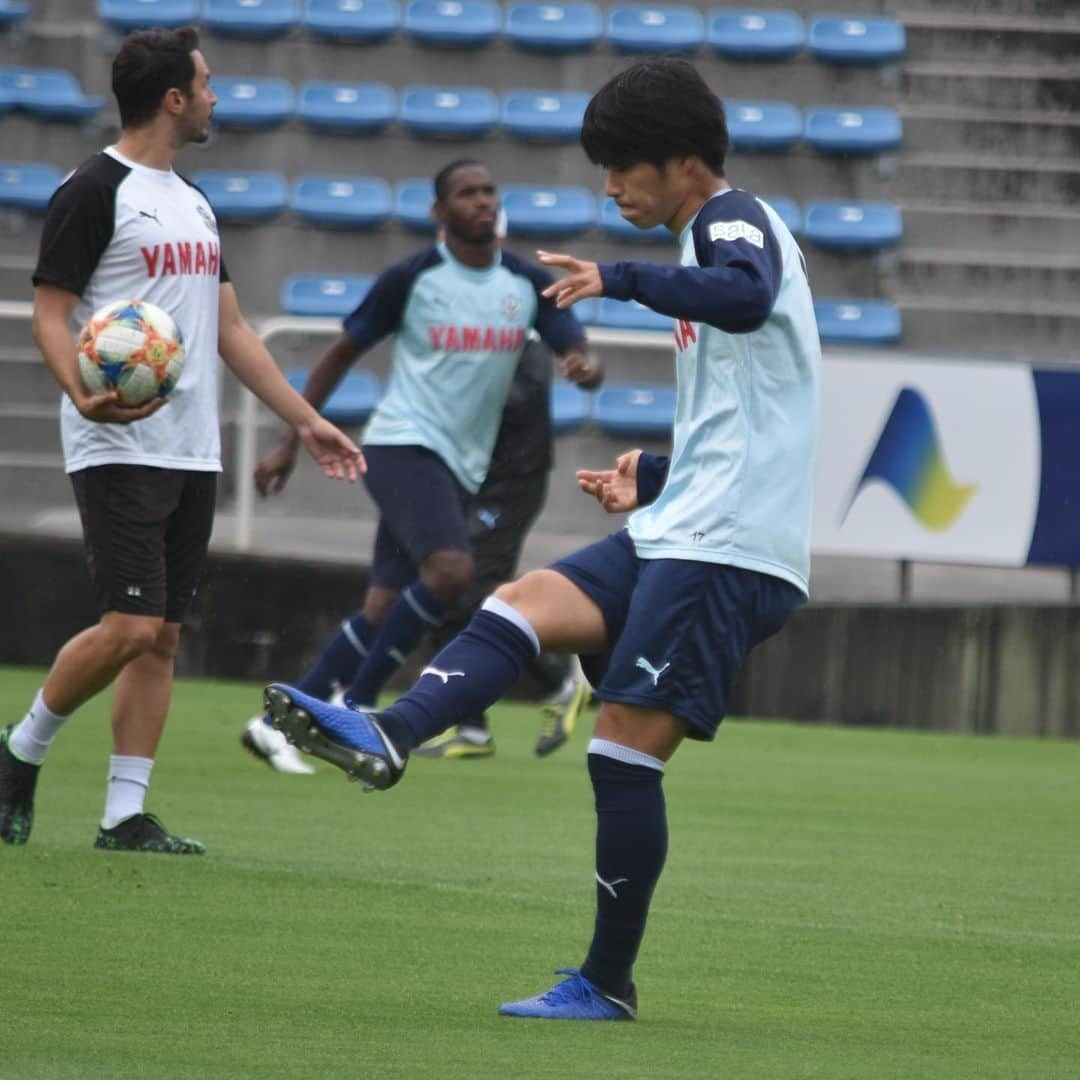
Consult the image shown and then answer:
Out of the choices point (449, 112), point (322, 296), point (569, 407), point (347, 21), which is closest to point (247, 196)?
point (322, 296)

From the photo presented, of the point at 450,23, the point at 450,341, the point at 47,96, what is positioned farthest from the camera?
the point at 450,23

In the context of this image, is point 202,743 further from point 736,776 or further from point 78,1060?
point 78,1060

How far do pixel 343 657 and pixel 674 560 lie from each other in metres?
5.30

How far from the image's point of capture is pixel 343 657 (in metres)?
9.41

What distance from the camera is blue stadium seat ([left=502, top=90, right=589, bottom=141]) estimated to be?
59.0 ft

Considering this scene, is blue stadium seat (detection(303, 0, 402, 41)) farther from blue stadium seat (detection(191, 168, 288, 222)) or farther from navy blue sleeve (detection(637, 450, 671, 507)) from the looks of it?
navy blue sleeve (detection(637, 450, 671, 507))

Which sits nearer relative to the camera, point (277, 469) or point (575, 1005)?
point (575, 1005)

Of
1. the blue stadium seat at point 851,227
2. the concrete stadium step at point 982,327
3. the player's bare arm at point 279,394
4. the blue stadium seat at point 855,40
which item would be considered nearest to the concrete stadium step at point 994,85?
the blue stadium seat at point 855,40

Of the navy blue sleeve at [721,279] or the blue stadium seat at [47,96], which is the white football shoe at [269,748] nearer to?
the navy blue sleeve at [721,279]

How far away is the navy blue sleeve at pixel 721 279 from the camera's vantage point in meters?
4.00

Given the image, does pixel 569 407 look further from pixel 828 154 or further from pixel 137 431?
pixel 137 431

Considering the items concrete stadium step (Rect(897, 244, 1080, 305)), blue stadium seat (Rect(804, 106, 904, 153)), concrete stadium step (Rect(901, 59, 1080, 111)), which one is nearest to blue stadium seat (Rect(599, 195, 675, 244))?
blue stadium seat (Rect(804, 106, 904, 153))

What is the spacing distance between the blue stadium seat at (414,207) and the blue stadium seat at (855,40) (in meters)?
3.52

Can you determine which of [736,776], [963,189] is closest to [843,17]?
[963,189]
